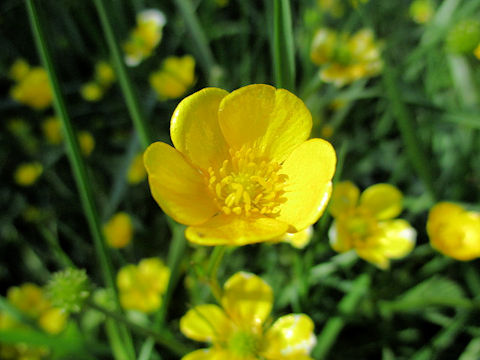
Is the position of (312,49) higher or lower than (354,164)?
higher

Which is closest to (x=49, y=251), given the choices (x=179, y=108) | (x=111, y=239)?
(x=111, y=239)

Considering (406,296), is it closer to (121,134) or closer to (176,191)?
(176,191)

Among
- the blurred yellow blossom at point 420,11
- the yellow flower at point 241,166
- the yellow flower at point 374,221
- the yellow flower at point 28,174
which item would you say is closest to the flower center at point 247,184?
the yellow flower at point 241,166

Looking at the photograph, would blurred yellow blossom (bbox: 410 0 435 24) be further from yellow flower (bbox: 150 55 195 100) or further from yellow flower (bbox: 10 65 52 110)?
yellow flower (bbox: 10 65 52 110)

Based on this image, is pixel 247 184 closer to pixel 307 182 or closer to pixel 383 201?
pixel 307 182

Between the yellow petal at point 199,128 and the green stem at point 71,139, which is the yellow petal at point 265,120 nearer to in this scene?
the yellow petal at point 199,128

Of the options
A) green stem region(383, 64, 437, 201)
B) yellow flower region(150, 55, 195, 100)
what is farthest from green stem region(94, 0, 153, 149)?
yellow flower region(150, 55, 195, 100)

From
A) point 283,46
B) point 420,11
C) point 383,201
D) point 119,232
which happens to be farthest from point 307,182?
point 420,11
